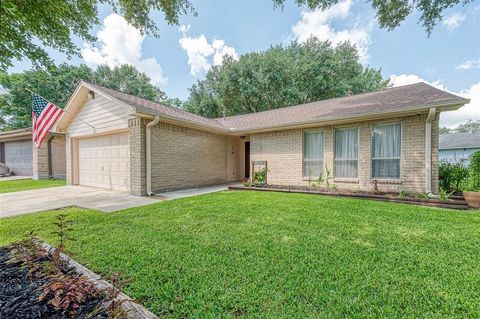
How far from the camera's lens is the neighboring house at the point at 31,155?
1303 cm

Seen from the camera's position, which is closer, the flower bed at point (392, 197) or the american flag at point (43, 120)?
the flower bed at point (392, 197)

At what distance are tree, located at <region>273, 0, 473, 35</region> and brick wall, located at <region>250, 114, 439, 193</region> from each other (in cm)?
385

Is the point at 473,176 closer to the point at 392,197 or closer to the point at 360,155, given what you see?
the point at 392,197

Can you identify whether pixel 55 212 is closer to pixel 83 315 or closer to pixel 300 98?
pixel 83 315

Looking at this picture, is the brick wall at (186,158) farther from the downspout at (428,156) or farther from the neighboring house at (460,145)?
the neighboring house at (460,145)

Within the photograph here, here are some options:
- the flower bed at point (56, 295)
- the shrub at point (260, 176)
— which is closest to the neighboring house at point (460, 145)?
the shrub at point (260, 176)

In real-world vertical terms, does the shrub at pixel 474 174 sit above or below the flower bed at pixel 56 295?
above

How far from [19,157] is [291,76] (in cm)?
2296

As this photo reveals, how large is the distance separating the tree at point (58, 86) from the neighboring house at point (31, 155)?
24.9 feet

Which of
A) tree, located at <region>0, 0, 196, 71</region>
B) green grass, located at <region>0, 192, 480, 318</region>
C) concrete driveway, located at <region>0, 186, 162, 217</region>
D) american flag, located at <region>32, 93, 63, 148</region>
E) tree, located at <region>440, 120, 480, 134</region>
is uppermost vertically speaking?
tree, located at <region>440, 120, 480, 134</region>

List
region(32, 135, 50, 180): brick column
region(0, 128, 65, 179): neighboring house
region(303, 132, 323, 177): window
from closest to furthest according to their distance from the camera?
region(303, 132, 323, 177): window, region(32, 135, 50, 180): brick column, region(0, 128, 65, 179): neighboring house

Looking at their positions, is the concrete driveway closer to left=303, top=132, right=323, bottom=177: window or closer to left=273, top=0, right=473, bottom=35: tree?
left=303, top=132, right=323, bottom=177: window

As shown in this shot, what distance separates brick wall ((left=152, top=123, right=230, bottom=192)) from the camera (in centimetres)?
779

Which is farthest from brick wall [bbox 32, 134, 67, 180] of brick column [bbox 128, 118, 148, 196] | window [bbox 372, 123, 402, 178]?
window [bbox 372, 123, 402, 178]
